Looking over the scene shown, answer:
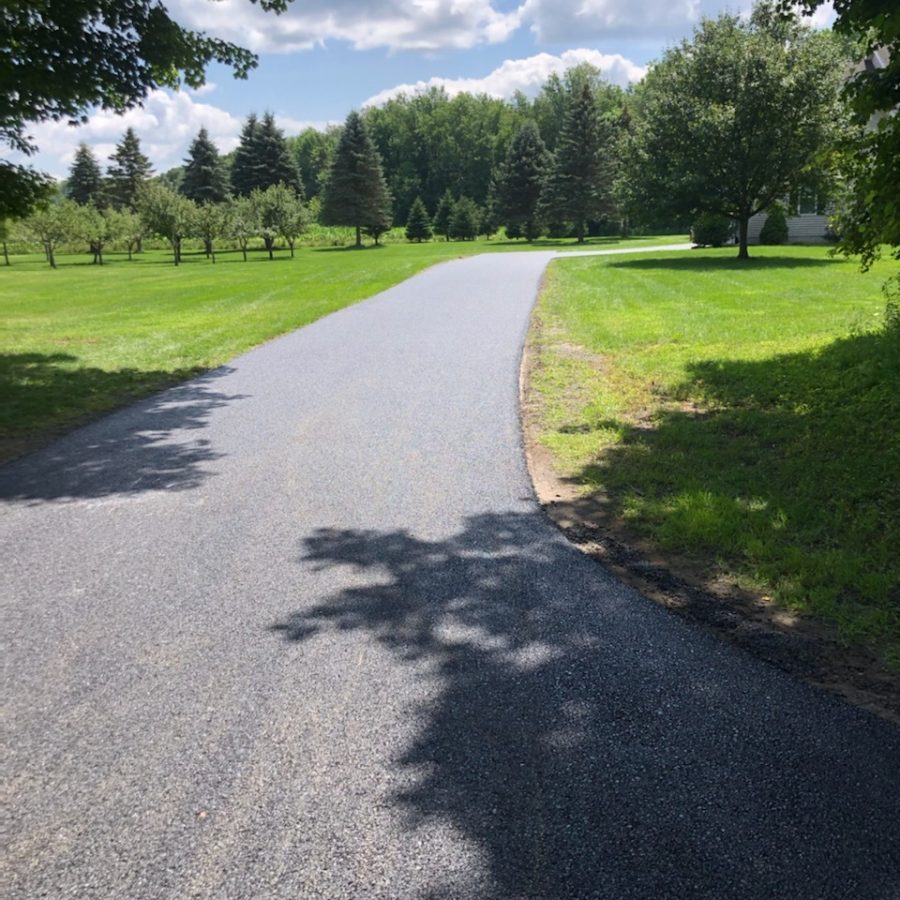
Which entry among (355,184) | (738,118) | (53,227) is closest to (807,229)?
(738,118)

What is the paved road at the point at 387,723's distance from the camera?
2172mm

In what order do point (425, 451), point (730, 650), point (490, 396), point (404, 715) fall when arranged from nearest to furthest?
point (404, 715)
point (730, 650)
point (425, 451)
point (490, 396)

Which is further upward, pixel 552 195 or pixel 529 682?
pixel 552 195

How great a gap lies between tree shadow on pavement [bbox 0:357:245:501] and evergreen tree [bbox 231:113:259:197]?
54368mm

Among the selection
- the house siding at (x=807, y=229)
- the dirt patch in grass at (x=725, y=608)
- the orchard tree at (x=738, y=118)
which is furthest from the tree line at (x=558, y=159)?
the dirt patch in grass at (x=725, y=608)

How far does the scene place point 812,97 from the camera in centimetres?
2233

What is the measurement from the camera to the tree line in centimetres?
2261

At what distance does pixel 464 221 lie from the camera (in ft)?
208

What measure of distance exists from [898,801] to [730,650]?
3.28 ft

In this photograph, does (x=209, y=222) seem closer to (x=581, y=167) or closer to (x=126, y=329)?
(x=581, y=167)

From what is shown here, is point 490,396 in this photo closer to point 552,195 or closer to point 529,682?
point 529,682

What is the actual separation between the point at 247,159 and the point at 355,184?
9217 millimetres

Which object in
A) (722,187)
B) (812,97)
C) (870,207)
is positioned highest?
(812,97)

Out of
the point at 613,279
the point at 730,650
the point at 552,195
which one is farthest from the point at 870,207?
the point at 552,195
